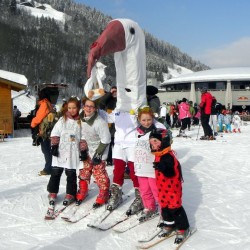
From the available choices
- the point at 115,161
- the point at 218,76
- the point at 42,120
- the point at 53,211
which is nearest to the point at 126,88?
the point at 115,161

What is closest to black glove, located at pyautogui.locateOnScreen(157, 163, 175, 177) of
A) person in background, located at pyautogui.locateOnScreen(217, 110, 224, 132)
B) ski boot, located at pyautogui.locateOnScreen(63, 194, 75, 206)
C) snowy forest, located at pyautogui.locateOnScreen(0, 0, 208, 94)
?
ski boot, located at pyautogui.locateOnScreen(63, 194, 75, 206)

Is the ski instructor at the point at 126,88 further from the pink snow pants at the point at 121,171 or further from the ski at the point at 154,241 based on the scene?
the ski at the point at 154,241

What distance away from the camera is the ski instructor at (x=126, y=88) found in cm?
450

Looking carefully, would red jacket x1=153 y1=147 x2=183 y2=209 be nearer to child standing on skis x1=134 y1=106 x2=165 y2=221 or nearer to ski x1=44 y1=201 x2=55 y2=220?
child standing on skis x1=134 y1=106 x2=165 y2=221

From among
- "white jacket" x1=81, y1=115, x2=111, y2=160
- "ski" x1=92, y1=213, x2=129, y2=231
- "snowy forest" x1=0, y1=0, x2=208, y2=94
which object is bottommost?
"ski" x1=92, y1=213, x2=129, y2=231

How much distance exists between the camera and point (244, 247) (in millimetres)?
3549

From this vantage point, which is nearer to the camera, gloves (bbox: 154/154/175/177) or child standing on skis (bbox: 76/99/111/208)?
gloves (bbox: 154/154/175/177)

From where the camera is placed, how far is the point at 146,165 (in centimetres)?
409

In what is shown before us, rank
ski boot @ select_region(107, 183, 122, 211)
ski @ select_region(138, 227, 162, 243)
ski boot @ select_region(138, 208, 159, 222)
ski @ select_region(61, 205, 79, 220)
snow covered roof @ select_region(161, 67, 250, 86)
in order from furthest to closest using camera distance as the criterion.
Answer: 1. snow covered roof @ select_region(161, 67, 250, 86)
2. ski boot @ select_region(107, 183, 122, 211)
3. ski @ select_region(61, 205, 79, 220)
4. ski boot @ select_region(138, 208, 159, 222)
5. ski @ select_region(138, 227, 162, 243)

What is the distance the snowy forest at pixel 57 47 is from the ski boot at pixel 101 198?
6288 cm

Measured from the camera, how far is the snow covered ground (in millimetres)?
3697

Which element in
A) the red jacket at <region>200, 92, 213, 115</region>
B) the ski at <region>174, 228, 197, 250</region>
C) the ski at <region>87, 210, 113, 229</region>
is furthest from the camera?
the red jacket at <region>200, 92, 213, 115</region>

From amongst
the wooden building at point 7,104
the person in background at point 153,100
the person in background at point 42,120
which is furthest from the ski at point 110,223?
the wooden building at point 7,104

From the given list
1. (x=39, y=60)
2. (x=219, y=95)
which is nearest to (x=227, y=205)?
(x=219, y=95)
